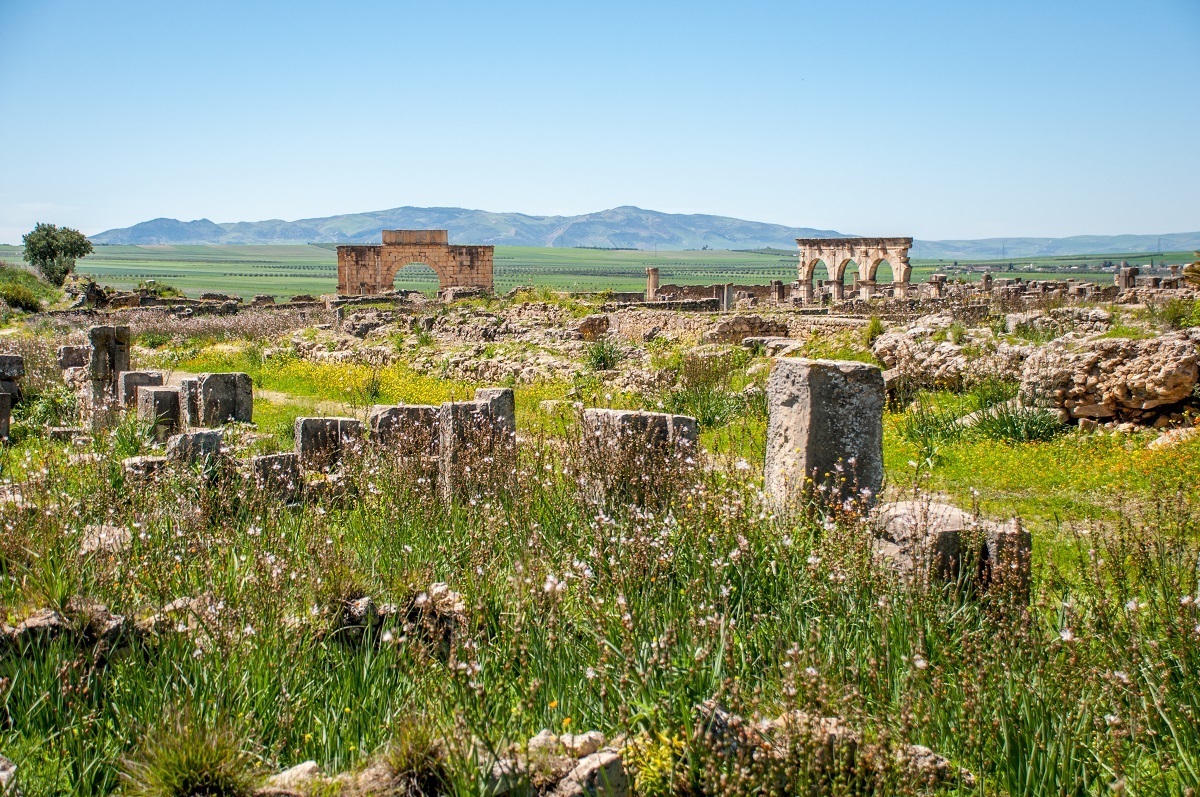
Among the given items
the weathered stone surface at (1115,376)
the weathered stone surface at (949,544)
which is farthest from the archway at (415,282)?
the weathered stone surface at (949,544)

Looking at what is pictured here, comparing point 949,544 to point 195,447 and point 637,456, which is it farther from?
point 195,447

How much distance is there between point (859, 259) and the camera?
149ft

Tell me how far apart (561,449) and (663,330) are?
1391cm

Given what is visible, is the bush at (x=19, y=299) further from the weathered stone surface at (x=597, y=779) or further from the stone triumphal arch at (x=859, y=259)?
the weathered stone surface at (x=597, y=779)

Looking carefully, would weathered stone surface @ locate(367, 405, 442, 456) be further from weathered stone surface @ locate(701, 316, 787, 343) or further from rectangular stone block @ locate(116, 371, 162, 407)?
weathered stone surface @ locate(701, 316, 787, 343)

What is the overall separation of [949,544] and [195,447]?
6.18 metres

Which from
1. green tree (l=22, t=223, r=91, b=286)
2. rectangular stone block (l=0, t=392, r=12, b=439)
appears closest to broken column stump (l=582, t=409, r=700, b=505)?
rectangular stone block (l=0, t=392, r=12, b=439)

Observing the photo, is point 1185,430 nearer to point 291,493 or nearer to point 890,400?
point 890,400

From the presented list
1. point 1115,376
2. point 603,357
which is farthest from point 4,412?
point 1115,376

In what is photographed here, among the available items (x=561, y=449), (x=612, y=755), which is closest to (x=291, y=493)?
(x=561, y=449)

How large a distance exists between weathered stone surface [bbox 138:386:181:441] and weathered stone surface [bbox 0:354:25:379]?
3.60 metres

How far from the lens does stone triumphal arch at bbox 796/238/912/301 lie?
42656mm

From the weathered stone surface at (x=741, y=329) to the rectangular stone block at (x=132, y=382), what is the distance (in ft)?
33.8

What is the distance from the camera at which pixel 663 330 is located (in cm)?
2156
